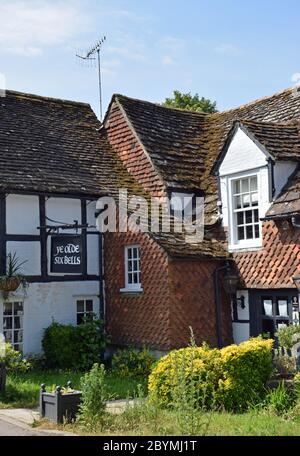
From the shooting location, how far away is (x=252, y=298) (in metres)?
16.0

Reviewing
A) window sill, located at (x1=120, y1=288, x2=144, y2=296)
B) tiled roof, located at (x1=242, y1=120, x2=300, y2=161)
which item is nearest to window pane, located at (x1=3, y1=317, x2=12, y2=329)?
window sill, located at (x1=120, y1=288, x2=144, y2=296)

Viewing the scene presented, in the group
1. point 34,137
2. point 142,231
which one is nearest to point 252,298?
point 142,231

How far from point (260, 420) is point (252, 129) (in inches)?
353

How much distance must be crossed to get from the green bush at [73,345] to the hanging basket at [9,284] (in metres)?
1.53

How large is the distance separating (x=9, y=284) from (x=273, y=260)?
21.1ft

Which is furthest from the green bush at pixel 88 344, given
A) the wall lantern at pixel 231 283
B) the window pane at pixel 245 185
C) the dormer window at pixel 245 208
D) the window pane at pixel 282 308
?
the window pane at pixel 245 185

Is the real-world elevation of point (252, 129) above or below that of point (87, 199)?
above

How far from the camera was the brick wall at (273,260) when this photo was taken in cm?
1486

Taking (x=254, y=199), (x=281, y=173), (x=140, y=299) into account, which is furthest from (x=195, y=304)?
(x=281, y=173)

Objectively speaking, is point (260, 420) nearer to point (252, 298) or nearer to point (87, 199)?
point (252, 298)

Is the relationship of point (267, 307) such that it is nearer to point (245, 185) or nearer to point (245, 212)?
point (245, 212)

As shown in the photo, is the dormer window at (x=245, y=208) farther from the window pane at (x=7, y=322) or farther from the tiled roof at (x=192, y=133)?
the window pane at (x=7, y=322)

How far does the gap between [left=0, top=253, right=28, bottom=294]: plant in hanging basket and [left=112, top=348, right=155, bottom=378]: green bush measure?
301 cm
